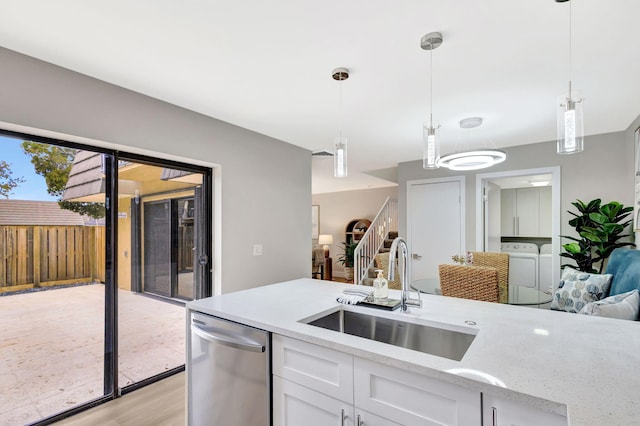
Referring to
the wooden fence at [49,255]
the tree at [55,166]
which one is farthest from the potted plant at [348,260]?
the tree at [55,166]

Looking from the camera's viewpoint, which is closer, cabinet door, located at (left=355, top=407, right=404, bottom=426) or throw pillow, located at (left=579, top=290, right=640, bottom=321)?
cabinet door, located at (left=355, top=407, right=404, bottom=426)

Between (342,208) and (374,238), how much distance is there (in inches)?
85.2

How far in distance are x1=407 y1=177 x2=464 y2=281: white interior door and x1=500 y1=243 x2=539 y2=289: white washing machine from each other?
5.44ft

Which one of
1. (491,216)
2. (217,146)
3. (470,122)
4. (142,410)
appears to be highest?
(470,122)

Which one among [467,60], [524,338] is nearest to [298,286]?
[524,338]

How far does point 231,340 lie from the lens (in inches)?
60.9

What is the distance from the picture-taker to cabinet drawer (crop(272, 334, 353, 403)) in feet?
3.89

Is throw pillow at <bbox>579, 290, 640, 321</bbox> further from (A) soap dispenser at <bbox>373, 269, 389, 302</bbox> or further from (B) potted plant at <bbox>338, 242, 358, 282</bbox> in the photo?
(B) potted plant at <bbox>338, 242, 358, 282</bbox>

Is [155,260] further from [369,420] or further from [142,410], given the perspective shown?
[369,420]

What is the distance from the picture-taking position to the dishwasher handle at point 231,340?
1.45m

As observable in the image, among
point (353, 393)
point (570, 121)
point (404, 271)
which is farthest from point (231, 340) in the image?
point (570, 121)

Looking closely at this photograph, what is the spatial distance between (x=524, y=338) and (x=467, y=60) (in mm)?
1678

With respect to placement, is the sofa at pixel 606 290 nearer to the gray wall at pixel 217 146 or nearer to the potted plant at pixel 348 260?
the gray wall at pixel 217 146

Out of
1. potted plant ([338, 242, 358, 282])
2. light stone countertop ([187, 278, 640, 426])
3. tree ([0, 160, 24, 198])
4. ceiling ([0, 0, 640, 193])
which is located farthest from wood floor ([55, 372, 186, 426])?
potted plant ([338, 242, 358, 282])
